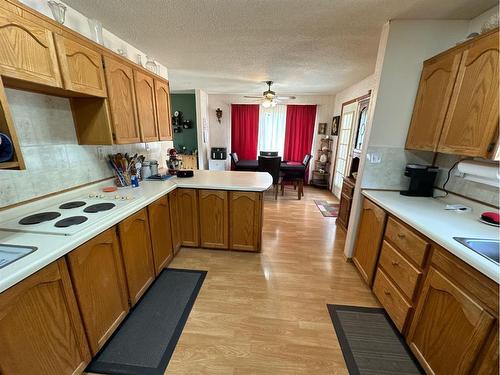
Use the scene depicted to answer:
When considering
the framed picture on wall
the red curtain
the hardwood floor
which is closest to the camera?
the hardwood floor

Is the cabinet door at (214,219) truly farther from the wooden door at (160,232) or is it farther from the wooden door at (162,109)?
the wooden door at (162,109)

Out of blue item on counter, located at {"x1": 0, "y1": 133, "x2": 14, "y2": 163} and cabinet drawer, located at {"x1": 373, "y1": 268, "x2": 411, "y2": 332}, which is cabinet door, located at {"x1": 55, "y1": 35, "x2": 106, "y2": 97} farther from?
cabinet drawer, located at {"x1": 373, "y1": 268, "x2": 411, "y2": 332}

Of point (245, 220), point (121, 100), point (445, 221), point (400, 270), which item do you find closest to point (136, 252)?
point (245, 220)

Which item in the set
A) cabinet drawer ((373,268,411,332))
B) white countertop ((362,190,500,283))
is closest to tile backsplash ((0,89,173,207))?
white countertop ((362,190,500,283))

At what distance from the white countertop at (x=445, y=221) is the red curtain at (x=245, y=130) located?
14.0 feet

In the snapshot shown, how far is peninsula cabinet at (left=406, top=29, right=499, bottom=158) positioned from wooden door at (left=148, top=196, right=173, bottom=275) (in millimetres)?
2369

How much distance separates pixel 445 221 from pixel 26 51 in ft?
8.63

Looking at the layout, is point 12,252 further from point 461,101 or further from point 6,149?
point 461,101

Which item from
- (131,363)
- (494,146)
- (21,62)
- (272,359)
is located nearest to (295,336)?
(272,359)

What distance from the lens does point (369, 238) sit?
1923 millimetres

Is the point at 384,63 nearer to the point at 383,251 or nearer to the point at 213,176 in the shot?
the point at 383,251

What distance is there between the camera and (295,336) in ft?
4.87

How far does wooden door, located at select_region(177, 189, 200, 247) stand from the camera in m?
2.30

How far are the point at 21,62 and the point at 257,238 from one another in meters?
2.23
